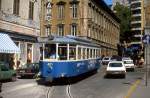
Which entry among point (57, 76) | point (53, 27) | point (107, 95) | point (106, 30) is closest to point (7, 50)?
point (57, 76)

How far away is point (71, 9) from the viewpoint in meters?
65.9

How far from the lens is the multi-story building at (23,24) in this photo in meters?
37.8

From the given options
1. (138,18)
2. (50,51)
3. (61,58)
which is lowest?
(61,58)

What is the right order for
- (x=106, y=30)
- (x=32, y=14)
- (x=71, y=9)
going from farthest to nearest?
1. (x=106, y=30)
2. (x=71, y=9)
3. (x=32, y=14)

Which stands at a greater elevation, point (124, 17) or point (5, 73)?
point (124, 17)

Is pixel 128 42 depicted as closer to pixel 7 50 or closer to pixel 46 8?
pixel 46 8

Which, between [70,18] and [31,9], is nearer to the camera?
[31,9]

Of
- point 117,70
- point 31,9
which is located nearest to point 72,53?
point 117,70

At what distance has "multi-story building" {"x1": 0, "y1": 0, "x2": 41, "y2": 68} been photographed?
37.8 meters

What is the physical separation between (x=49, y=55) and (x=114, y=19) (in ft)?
261

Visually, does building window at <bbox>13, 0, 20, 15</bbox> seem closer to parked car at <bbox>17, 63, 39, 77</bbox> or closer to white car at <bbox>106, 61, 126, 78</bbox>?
parked car at <bbox>17, 63, 39, 77</bbox>

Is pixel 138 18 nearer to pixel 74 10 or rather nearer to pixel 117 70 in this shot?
pixel 74 10

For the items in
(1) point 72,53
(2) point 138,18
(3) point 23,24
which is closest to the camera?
(1) point 72,53

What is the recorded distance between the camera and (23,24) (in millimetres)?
41719
